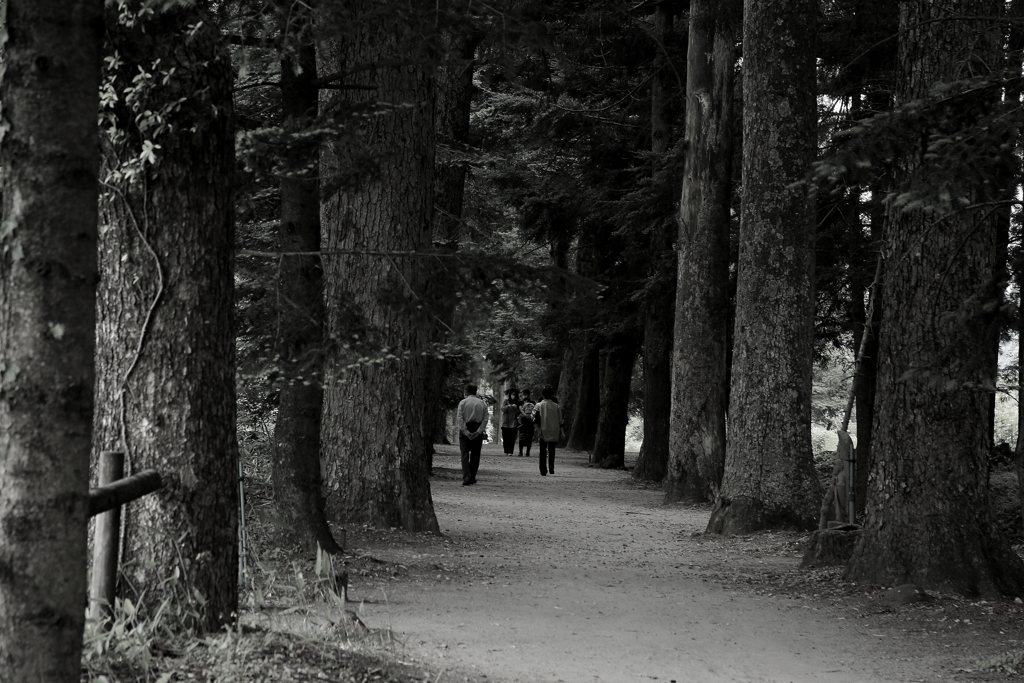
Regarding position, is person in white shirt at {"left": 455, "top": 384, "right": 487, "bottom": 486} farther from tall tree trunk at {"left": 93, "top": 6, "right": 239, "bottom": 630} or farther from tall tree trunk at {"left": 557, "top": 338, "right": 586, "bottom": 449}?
tall tree trunk at {"left": 557, "top": 338, "right": 586, "bottom": 449}

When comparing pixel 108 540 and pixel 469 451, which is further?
pixel 469 451

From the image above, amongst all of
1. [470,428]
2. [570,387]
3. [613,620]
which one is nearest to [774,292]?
[613,620]

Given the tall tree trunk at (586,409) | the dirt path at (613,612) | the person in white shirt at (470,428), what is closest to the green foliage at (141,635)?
the dirt path at (613,612)

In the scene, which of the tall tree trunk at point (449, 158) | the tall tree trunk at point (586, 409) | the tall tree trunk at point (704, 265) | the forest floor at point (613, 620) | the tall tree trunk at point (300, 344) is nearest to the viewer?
the forest floor at point (613, 620)

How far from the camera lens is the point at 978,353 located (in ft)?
23.4

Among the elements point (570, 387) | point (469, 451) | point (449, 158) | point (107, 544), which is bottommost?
point (469, 451)

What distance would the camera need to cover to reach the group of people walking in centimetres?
2211

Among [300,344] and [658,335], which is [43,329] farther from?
[658,335]

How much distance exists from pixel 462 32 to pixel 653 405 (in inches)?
695

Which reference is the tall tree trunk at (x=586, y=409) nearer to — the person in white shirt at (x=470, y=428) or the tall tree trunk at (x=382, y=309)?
the person in white shirt at (x=470, y=428)

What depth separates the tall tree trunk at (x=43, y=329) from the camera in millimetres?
3867

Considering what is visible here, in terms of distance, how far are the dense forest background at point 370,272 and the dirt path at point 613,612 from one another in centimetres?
85

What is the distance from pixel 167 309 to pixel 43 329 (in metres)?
1.80

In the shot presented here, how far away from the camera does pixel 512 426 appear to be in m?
39.4
